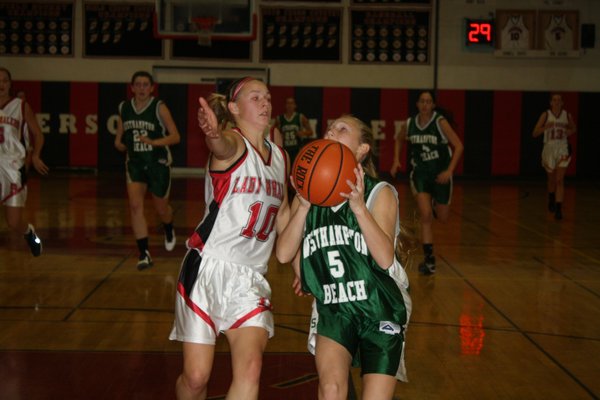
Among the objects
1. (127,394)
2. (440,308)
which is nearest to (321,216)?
(127,394)

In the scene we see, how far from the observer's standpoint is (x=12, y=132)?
7.95 m

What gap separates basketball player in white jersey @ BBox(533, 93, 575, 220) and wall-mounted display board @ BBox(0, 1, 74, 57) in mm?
10785

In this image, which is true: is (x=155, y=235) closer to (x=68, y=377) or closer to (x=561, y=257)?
(x=561, y=257)

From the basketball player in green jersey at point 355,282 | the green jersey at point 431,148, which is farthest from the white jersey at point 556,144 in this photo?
the basketball player in green jersey at point 355,282

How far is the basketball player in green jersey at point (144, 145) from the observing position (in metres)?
8.30

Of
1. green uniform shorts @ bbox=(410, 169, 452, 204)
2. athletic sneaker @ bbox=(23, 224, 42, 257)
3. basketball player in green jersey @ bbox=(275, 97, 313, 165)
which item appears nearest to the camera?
athletic sneaker @ bbox=(23, 224, 42, 257)

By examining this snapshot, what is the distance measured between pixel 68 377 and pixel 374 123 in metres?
15.3

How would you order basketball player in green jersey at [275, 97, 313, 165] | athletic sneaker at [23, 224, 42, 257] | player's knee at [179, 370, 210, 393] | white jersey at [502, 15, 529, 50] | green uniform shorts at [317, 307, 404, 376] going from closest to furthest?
green uniform shorts at [317, 307, 404, 376]
player's knee at [179, 370, 210, 393]
athletic sneaker at [23, 224, 42, 257]
basketball player in green jersey at [275, 97, 313, 165]
white jersey at [502, 15, 529, 50]

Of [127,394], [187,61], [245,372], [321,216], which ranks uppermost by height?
[187,61]

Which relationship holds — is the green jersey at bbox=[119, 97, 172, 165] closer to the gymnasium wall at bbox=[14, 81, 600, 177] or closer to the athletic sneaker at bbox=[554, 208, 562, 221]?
the athletic sneaker at bbox=[554, 208, 562, 221]

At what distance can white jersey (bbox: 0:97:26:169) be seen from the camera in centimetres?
793

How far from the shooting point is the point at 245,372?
348 cm

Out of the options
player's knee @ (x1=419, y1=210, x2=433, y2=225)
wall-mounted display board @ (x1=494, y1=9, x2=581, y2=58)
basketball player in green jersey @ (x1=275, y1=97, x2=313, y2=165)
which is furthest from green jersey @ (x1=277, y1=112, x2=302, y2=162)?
player's knee @ (x1=419, y1=210, x2=433, y2=225)

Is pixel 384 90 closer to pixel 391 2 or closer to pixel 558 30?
pixel 391 2
